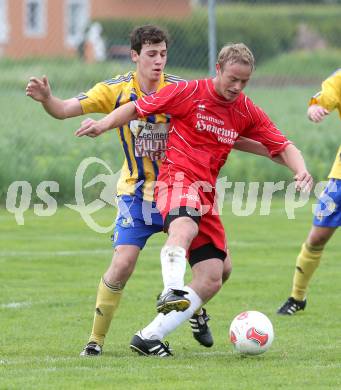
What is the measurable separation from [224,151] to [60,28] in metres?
11.4

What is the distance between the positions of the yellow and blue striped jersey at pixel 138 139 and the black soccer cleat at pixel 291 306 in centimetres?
220

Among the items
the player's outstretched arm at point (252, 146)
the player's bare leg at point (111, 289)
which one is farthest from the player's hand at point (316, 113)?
the player's bare leg at point (111, 289)

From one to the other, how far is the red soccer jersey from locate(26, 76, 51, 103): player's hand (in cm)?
57

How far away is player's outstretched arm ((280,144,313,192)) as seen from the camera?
6.71 meters

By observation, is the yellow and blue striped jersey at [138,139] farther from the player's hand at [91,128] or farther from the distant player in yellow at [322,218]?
the distant player in yellow at [322,218]

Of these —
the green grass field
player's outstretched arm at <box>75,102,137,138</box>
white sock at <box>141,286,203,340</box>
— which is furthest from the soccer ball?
player's outstretched arm at <box>75,102,137,138</box>

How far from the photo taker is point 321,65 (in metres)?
20.2

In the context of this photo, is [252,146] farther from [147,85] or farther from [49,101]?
[49,101]

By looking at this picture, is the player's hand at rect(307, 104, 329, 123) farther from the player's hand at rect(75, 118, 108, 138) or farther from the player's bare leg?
the player's hand at rect(75, 118, 108, 138)

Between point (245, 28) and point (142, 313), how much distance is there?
11.0 meters

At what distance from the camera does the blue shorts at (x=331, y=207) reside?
8.45 meters

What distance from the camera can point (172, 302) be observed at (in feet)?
19.5

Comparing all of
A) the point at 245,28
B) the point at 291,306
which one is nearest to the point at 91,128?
the point at 291,306

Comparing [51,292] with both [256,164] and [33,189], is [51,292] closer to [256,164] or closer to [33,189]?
[33,189]
